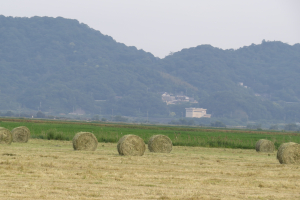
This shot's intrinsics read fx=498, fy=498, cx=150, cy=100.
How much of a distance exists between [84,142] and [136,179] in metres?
14.1

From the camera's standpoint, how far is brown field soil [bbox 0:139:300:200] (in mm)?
15445

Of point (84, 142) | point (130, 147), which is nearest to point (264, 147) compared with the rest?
point (130, 147)

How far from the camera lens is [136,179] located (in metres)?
18.5

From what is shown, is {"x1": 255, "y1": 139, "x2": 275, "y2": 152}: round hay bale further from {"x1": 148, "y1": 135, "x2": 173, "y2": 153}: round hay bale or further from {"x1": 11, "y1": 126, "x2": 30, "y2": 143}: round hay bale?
{"x1": 11, "y1": 126, "x2": 30, "y2": 143}: round hay bale

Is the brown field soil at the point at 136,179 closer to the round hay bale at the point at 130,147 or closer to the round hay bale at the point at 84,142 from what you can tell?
the round hay bale at the point at 130,147

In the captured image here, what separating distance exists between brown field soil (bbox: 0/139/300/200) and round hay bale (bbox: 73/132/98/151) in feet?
19.4

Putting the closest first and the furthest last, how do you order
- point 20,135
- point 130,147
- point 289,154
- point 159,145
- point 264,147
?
1. point 289,154
2. point 130,147
3. point 159,145
4. point 20,135
5. point 264,147

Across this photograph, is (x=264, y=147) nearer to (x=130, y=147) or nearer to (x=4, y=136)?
(x=130, y=147)

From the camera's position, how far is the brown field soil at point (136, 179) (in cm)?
1545

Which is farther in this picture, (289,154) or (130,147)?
(130,147)

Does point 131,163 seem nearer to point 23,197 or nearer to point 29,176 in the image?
point 29,176

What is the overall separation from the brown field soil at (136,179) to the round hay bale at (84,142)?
5910 mm

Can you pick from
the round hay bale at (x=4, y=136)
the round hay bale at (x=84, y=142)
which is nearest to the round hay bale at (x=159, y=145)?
the round hay bale at (x=84, y=142)

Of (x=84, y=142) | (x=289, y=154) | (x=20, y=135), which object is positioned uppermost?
(x=20, y=135)
